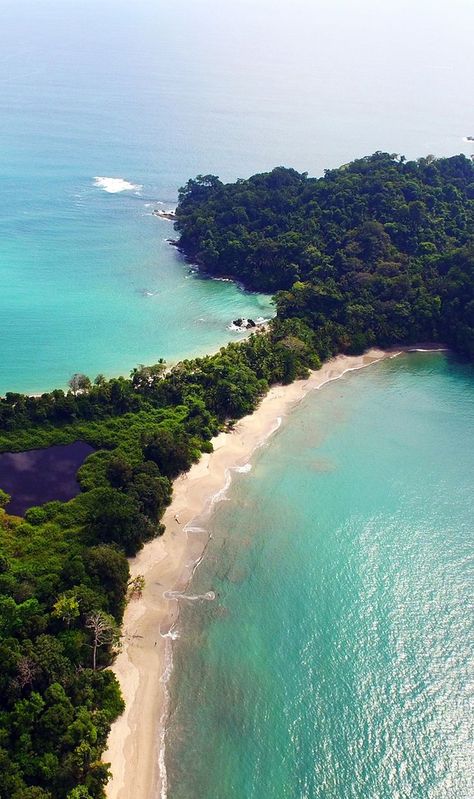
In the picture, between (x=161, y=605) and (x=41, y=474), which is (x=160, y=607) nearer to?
(x=161, y=605)

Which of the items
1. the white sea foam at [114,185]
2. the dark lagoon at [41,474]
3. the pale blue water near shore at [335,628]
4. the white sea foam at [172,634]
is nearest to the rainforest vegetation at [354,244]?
the white sea foam at [114,185]

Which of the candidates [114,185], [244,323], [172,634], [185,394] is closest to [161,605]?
[172,634]

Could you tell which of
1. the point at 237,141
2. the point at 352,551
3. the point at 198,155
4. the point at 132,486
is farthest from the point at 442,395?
the point at 237,141

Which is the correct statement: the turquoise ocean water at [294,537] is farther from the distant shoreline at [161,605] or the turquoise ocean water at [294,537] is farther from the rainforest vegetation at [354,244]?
the rainforest vegetation at [354,244]

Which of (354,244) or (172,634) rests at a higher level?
(354,244)

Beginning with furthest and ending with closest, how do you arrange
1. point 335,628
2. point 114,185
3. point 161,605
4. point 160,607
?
point 114,185, point 161,605, point 160,607, point 335,628

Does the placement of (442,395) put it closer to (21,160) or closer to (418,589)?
(418,589)
